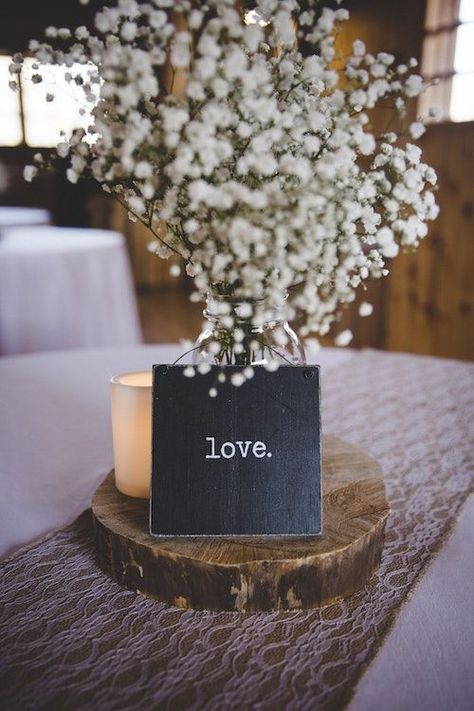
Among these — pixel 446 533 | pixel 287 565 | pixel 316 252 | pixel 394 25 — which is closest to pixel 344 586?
pixel 287 565

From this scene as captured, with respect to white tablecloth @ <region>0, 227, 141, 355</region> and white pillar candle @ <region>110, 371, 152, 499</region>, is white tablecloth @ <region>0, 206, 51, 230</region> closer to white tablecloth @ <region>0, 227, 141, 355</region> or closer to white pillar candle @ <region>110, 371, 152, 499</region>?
white tablecloth @ <region>0, 227, 141, 355</region>

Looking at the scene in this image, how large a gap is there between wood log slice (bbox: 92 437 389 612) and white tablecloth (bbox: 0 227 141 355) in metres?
1.91

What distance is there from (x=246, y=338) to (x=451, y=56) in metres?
3.60

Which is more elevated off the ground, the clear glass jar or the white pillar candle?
the clear glass jar

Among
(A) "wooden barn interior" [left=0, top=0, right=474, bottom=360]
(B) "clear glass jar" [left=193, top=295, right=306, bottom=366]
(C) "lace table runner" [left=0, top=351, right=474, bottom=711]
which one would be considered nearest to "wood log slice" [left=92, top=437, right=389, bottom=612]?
(C) "lace table runner" [left=0, top=351, right=474, bottom=711]

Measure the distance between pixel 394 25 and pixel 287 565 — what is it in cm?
395

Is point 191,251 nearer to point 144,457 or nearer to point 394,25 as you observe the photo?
point 144,457

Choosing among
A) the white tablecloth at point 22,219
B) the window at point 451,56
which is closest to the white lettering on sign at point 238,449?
the window at point 451,56

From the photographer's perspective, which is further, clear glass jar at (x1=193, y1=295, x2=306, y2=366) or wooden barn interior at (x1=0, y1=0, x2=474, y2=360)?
wooden barn interior at (x1=0, y1=0, x2=474, y2=360)

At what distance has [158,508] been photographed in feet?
2.20

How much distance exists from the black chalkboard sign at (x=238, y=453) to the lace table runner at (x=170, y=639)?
0.32ft

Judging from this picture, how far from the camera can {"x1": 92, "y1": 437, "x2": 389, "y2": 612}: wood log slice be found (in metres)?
0.63

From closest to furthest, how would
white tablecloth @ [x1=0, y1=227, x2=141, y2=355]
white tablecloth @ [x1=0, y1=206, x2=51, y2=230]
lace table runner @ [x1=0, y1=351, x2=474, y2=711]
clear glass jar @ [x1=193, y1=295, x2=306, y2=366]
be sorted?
lace table runner @ [x1=0, y1=351, x2=474, y2=711] → clear glass jar @ [x1=193, y1=295, x2=306, y2=366] → white tablecloth @ [x1=0, y1=227, x2=141, y2=355] → white tablecloth @ [x1=0, y1=206, x2=51, y2=230]

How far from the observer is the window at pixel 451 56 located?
3473 mm
